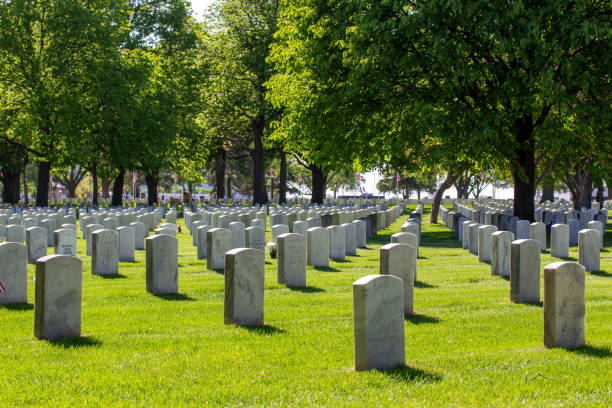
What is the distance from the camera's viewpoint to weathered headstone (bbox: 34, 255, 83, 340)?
7477 mm

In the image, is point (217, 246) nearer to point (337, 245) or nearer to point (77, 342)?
point (337, 245)

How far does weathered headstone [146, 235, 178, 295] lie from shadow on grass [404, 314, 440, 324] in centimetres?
392

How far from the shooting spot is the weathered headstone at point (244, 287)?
26.9ft

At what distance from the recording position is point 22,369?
20.5 ft

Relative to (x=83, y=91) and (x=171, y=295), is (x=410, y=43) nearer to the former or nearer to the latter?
(x=171, y=295)

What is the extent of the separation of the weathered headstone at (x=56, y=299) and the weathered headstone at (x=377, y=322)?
11.1 ft

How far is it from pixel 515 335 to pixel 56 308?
526cm

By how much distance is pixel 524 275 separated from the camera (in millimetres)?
10188

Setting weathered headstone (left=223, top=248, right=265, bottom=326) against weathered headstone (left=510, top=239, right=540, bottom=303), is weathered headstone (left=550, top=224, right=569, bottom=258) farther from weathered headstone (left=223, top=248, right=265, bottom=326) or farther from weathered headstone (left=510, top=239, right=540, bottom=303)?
weathered headstone (left=223, top=248, right=265, bottom=326)

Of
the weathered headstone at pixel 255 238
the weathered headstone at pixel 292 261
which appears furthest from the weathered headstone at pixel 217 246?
the weathered headstone at pixel 292 261

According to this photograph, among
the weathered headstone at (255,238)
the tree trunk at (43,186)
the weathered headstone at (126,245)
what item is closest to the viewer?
the weathered headstone at (255,238)

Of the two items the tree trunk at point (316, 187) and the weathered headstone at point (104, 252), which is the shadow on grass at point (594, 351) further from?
the tree trunk at point (316, 187)

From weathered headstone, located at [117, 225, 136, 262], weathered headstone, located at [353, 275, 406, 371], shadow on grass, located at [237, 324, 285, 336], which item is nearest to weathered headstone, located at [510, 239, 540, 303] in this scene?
shadow on grass, located at [237, 324, 285, 336]

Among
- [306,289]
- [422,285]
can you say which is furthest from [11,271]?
[422,285]
